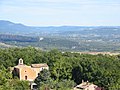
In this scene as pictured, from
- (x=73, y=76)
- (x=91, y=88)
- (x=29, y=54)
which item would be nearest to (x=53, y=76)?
(x=73, y=76)

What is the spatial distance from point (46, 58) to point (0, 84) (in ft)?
91.8

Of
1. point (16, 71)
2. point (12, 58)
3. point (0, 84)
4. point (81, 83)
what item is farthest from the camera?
point (12, 58)

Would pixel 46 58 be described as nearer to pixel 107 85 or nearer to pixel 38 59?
pixel 38 59

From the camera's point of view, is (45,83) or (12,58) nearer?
(45,83)

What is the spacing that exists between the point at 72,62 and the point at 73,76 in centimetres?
404

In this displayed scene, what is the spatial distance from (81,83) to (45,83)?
655 cm

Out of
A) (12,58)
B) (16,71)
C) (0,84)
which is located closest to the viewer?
(0,84)

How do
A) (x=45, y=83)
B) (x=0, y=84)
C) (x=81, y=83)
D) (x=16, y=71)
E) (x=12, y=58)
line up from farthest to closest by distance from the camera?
(x=12, y=58) < (x=16, y=71) < (x=81, y=83) < (x=45, y=83) < (x=0, y=84)

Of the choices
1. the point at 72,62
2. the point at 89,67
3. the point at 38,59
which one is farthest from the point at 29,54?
the point at 89,67

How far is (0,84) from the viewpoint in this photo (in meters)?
47.2

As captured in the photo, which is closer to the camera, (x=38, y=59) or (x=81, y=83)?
(x=81, y=83)

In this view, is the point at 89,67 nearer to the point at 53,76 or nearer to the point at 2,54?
the point at 53,76

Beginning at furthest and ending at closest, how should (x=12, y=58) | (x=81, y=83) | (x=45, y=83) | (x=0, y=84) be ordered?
(x=12, y=58) < (x=81, y=83) < (x=45, y=83) < (x=0, y=84)

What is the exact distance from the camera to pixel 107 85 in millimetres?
58344
